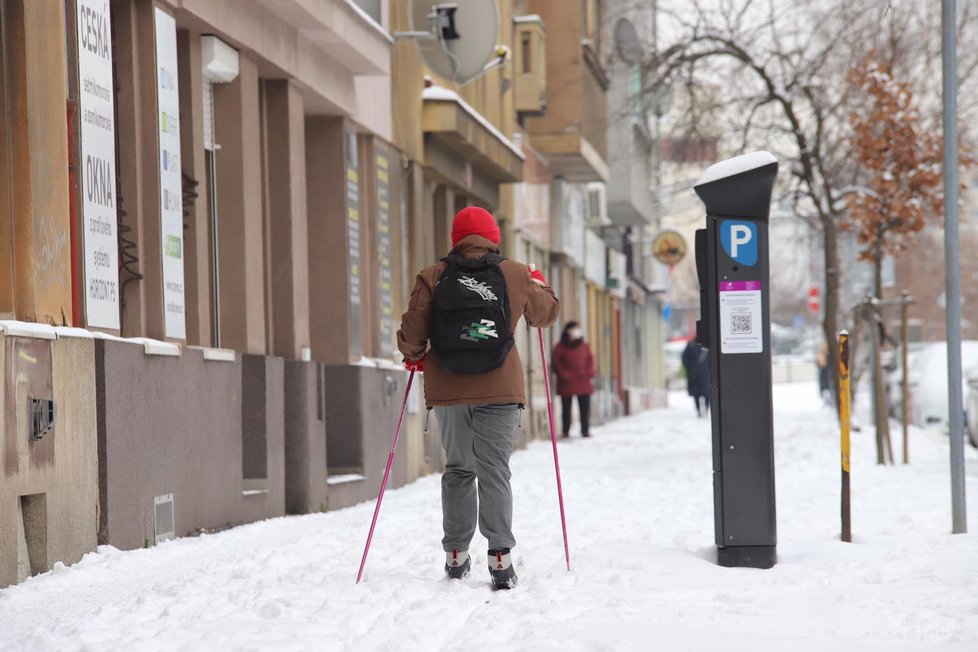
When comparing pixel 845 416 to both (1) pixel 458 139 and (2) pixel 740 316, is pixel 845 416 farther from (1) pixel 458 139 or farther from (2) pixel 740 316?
(1) pixel 458 139

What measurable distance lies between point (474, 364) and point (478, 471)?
0.50m

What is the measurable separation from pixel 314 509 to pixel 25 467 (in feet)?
18.0

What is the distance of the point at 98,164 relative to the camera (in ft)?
31.8

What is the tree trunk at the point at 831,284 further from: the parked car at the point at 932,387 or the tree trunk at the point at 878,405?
the tree trunk at the point at 878,405

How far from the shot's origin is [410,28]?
18.1m

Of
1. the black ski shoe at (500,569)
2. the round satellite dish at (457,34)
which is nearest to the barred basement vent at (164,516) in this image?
the black ski shoe at (500,569)

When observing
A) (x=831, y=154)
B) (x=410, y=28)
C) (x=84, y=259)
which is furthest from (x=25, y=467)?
(x=831, y=154)

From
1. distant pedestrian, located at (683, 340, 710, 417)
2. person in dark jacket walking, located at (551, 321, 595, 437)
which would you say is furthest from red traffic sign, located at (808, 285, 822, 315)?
person in dark jacket walking, located at (551, 321, 595, 437)

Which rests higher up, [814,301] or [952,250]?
[814,301]

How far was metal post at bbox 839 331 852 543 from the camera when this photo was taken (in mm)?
9648

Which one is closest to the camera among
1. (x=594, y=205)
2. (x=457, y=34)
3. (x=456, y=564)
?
(x=456, y=564)

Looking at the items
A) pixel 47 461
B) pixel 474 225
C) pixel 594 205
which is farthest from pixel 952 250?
pixel 594 205

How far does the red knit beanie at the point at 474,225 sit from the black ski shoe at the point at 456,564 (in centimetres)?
138

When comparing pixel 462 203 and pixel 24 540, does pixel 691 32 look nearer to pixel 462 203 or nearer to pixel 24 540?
pixel 462 203
